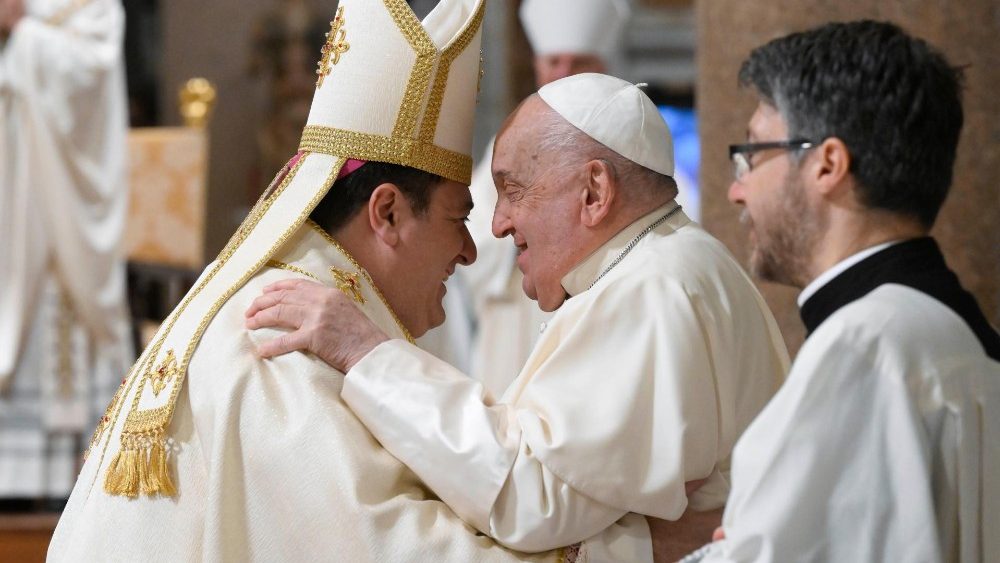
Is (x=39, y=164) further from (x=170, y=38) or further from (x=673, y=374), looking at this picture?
(x=673, y=374)

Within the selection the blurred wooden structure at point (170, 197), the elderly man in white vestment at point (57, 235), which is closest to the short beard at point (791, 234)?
the elderly man in white vestment at point (57, 235)

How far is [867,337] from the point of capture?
209 centimetres

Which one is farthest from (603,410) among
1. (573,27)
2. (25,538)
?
(25,538)

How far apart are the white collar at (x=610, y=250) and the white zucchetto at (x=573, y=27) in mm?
4089

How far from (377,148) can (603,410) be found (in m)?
0.78

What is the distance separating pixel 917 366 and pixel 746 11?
261cm

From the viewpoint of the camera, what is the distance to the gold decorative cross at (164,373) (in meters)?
2.89

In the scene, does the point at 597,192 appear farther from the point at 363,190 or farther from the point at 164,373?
the point at 164,373

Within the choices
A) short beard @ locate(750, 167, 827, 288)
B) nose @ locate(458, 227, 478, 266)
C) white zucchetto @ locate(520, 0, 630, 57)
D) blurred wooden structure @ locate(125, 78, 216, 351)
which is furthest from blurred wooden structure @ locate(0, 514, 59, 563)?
short beard @ locate(750, 167, 827, 288)

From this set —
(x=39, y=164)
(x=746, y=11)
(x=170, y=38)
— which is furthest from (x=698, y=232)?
(x=170, y=38)

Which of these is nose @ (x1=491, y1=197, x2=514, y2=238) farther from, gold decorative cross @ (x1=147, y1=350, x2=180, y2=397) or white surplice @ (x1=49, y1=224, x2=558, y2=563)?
gold decorative cross @ (x1=147, y1=350, x2=180, y2=397)

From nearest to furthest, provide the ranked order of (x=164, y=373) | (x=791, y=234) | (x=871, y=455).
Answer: (x=871, y=455), (x=791, y=234), (x=164, y=373)

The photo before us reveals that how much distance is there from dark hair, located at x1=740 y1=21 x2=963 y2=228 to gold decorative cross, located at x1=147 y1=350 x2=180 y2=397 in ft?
4.18

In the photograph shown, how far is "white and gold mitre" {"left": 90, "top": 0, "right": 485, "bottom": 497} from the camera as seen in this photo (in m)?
2.97
